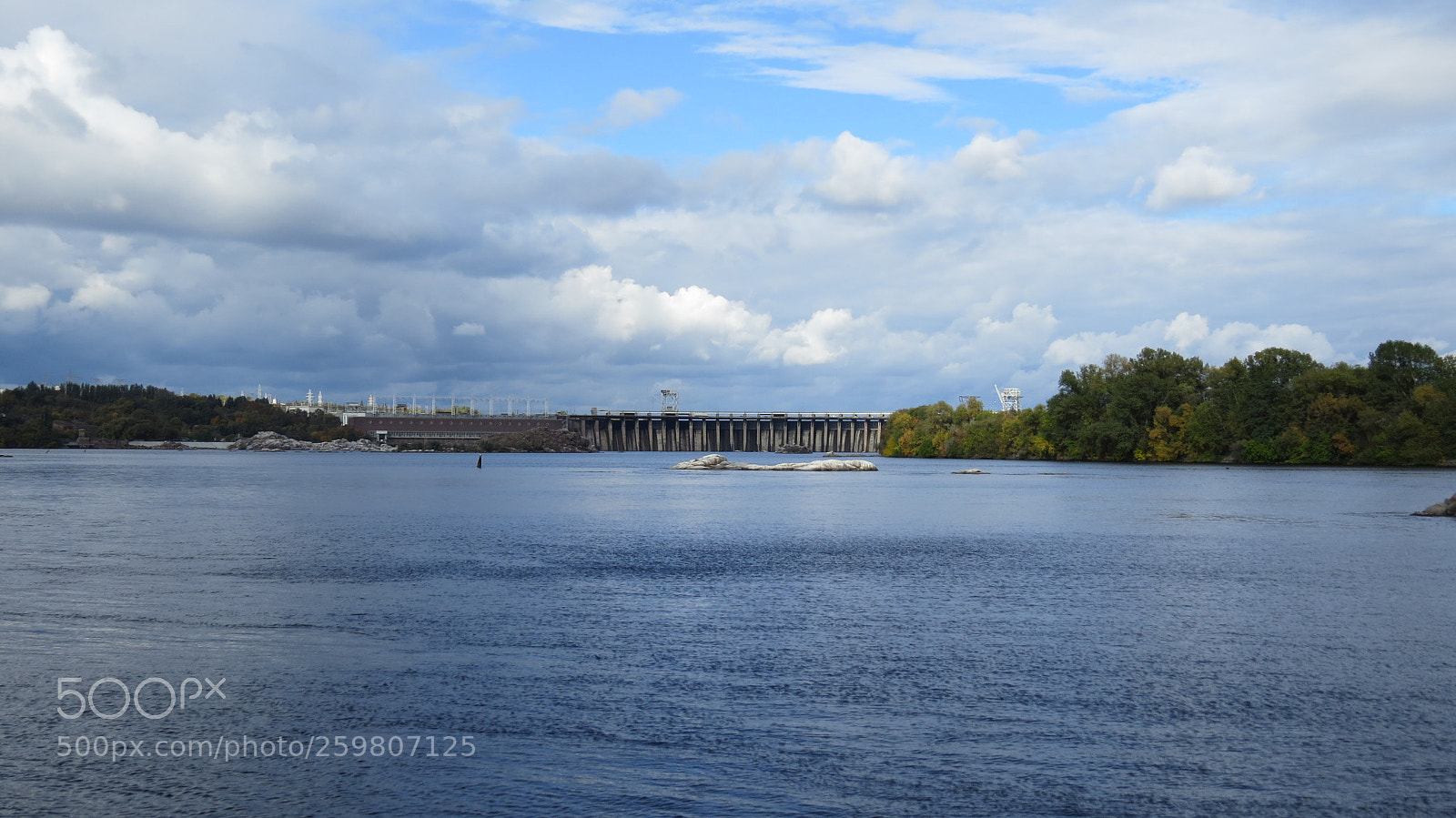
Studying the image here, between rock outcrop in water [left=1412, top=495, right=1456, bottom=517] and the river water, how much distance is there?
17.1 metres

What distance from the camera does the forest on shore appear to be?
131500mm

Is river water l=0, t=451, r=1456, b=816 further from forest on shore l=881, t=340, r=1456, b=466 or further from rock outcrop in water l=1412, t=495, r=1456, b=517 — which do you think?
forest on shore l=881, t=340, r=1456, b=466

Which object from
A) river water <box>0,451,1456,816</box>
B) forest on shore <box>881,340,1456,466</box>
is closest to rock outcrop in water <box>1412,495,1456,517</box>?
river water <box>0,451,1456,816</box>

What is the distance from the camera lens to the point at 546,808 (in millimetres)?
12461

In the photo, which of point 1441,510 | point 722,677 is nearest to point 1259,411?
point 1441,510

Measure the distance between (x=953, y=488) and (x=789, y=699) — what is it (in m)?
81.1

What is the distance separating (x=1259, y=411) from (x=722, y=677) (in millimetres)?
149160

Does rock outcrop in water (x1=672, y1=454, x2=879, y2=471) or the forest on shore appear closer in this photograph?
the forest on shore

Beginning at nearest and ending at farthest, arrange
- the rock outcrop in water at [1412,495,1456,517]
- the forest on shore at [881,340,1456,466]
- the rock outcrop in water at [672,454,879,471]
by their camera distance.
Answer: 1. the rock outcrop in water at [1412,495,1456,517]
2. the forest on shore at [881,340,1456,466]
3. the rock outcrop in water at [672,454,879,471]

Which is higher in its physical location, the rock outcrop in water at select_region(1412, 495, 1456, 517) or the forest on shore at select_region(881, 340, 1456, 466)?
the forest on shore at select_region(881, 340, 1456, 466)

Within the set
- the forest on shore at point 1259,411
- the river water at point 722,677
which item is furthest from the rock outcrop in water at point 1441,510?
the forest on shore at point 1259,411

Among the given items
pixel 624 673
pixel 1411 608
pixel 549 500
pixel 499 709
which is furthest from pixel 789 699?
pixel 549 500

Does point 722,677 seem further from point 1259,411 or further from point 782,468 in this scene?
point 1259,411

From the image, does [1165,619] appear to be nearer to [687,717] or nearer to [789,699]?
[789,699]
